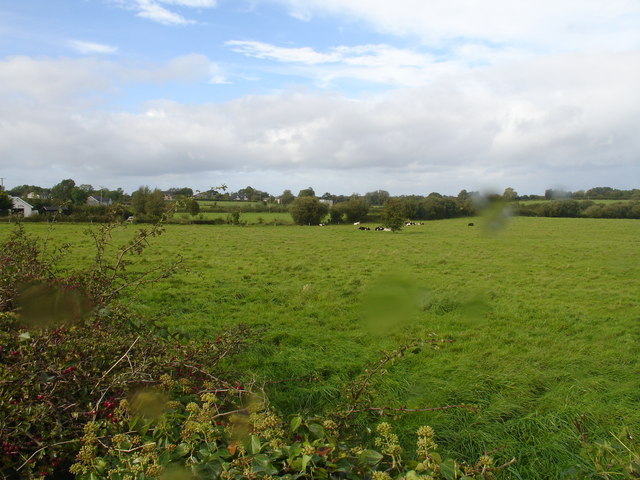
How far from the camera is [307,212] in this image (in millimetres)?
44594

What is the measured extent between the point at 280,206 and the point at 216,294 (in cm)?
4007

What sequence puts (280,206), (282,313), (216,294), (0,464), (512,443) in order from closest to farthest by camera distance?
(0,464), (512,443), (282,313), (216,294), (280,206)

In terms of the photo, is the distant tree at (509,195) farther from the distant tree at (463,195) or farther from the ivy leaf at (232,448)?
the ivy leaf at (232,448)

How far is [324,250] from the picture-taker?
53.1ft

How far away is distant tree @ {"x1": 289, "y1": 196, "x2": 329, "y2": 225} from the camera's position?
44.6 meters

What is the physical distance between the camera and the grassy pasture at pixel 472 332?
2.85 m

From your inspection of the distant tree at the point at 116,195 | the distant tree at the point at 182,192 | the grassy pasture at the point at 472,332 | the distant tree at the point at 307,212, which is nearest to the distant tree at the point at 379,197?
the grassy pasture at the point at 472,332

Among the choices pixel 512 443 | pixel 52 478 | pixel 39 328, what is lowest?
pixel 512 443

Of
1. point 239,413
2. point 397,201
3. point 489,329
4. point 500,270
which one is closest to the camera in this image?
point 239,413

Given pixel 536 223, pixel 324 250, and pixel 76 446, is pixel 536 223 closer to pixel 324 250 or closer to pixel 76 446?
pixel 76 446

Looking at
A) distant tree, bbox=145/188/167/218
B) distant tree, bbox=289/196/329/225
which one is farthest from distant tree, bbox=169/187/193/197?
distant tree, bbox=289/196/329/225

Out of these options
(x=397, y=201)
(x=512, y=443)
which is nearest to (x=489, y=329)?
(x=512, y=443)

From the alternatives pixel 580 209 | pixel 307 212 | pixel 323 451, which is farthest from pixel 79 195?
pixel 307 212

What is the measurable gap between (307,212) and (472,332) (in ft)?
129
